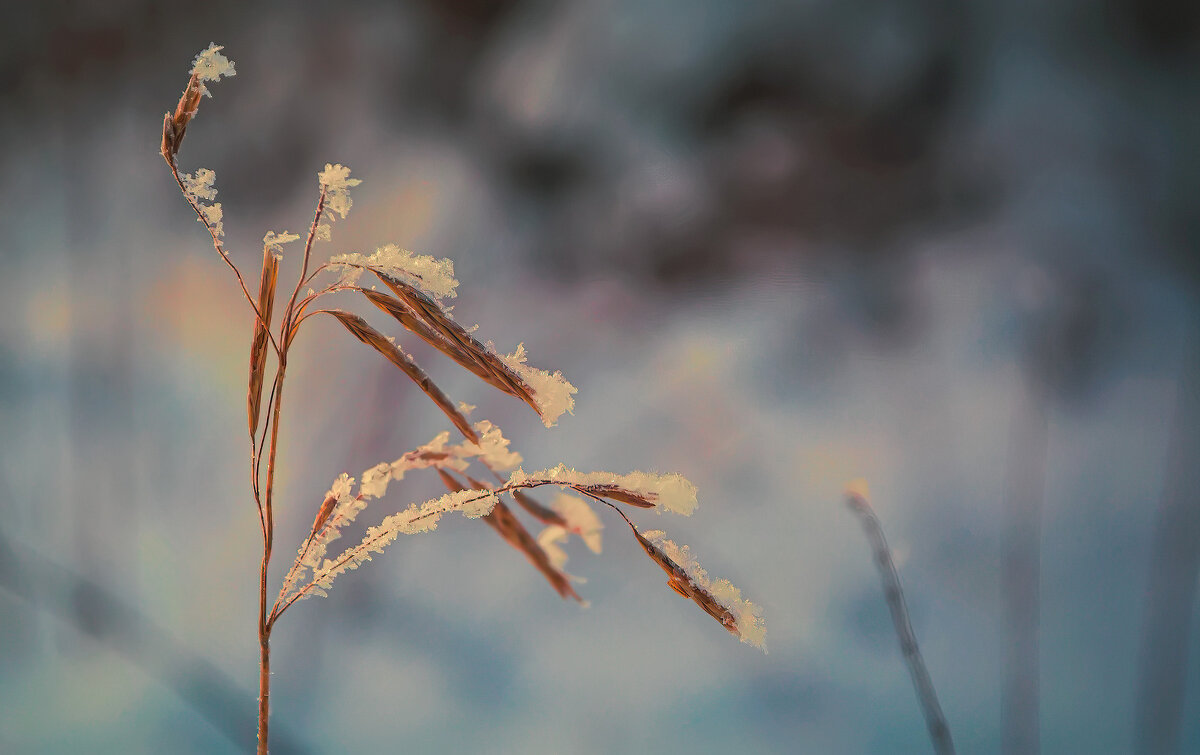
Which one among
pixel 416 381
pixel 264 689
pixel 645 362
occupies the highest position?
pixel 645 362

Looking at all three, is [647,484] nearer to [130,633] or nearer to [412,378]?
[412,378]

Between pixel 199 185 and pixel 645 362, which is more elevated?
pixel 645 362

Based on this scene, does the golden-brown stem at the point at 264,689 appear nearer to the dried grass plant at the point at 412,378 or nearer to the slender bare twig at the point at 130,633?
the dried grass plant at the point at 412,378

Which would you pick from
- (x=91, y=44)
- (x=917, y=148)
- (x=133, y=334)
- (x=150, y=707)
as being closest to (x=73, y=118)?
(x=91, y=44)

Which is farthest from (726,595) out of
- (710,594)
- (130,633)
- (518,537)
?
(130,633)

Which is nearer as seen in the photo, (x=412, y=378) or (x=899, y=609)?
(x=412, y=378)

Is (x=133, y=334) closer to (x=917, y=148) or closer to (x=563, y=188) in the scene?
(x=563, y=188)

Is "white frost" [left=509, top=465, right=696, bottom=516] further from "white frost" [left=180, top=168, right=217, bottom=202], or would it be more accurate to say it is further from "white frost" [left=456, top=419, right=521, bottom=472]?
"white frost" [left=180, top=168, right=217, bottom=202]
